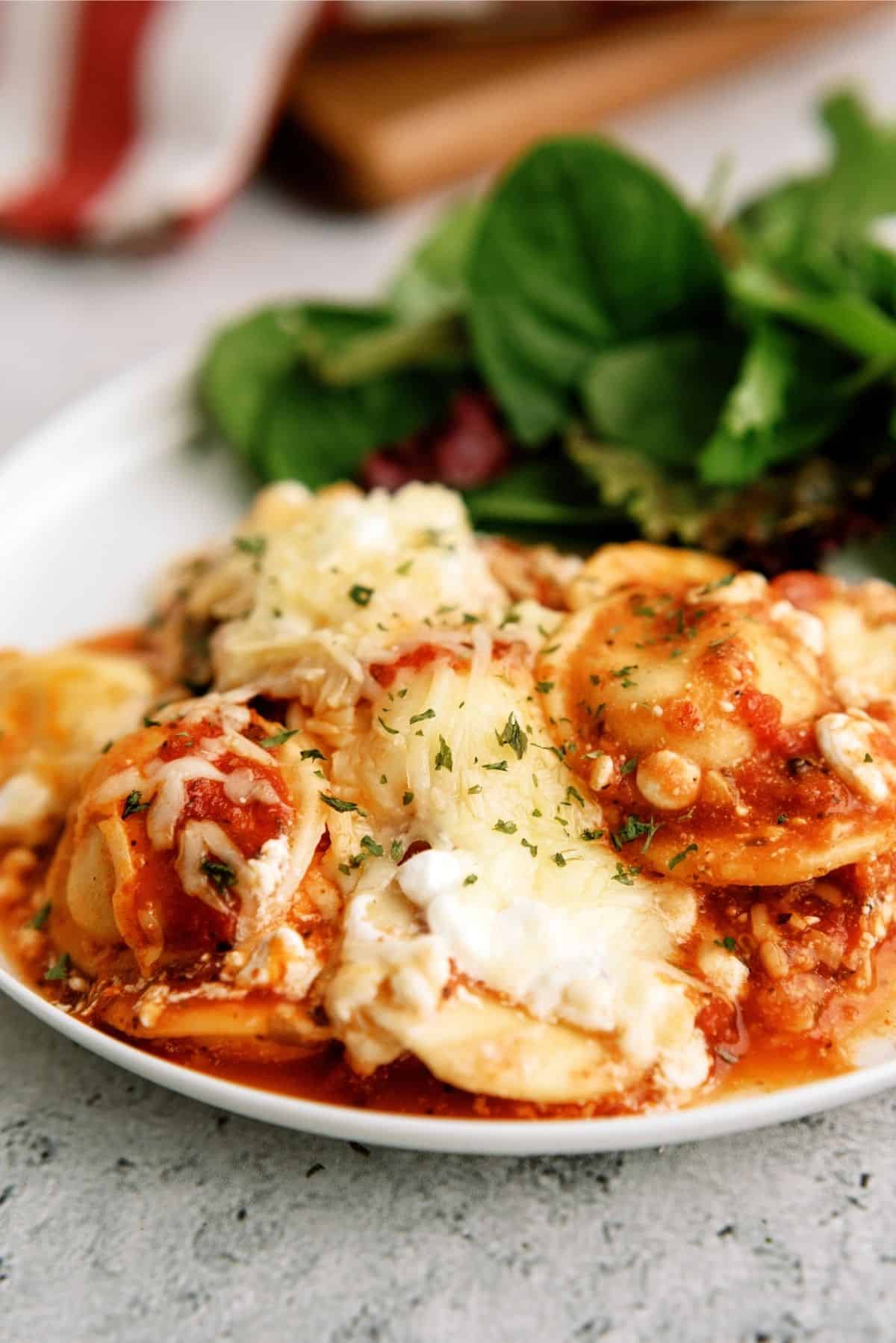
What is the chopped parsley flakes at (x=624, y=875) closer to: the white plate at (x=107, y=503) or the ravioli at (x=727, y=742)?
the ravioli at (x=727, y=742)

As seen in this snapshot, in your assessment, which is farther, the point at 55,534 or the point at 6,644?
the point at 55,534

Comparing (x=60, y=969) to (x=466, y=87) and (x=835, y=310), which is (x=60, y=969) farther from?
(x=466, y=87)

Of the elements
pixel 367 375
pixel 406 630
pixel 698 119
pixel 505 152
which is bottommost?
pixel 698 119

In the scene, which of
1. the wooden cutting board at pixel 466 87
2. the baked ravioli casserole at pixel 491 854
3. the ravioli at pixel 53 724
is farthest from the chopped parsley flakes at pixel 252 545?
the wooden cutting board at pixel 466 87

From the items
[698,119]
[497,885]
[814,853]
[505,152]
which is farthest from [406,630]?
[698,119]

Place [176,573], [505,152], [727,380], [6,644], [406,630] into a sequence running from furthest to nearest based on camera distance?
[505,152], [727,380], [6,644], [176,573], [406,630]

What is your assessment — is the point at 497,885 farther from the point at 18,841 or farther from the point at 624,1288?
the point at 18,841
